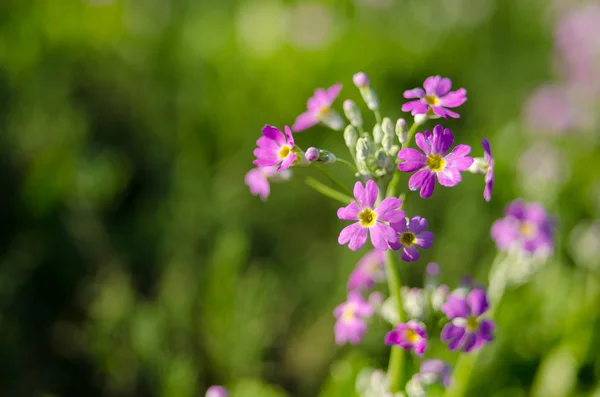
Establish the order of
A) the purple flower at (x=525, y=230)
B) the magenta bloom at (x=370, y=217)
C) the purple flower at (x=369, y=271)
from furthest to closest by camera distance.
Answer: the purple flower at (x=525, y=230), the purple flower at (x=369, y=271), the magenta bloom at (x=370, y=217)

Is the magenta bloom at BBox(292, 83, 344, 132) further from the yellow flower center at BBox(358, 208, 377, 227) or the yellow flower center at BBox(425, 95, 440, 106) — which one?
the yellow flower center at BBox(358, 208, 377, 227)

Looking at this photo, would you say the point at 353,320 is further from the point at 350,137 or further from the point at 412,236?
the point at 350,137

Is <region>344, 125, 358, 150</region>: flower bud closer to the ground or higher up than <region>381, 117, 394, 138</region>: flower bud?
closer to the ground

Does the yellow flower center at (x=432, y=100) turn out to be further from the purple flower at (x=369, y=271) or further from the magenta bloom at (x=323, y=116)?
the purple flower at (x=369, y=271)

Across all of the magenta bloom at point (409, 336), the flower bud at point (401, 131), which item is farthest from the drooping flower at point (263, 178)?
the magenta bloom at point (409, 336)

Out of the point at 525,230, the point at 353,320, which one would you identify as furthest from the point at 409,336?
the point at 525,230

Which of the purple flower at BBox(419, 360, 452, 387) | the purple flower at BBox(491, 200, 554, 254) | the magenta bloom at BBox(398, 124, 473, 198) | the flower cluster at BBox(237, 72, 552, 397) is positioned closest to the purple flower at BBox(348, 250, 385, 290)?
the flower cluster at BBox(237, 72, 552, 397)

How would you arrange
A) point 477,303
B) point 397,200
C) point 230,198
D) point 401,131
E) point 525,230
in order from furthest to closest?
point 230,198
point 525,230
point 477,303
point 401,131
point 397,200
